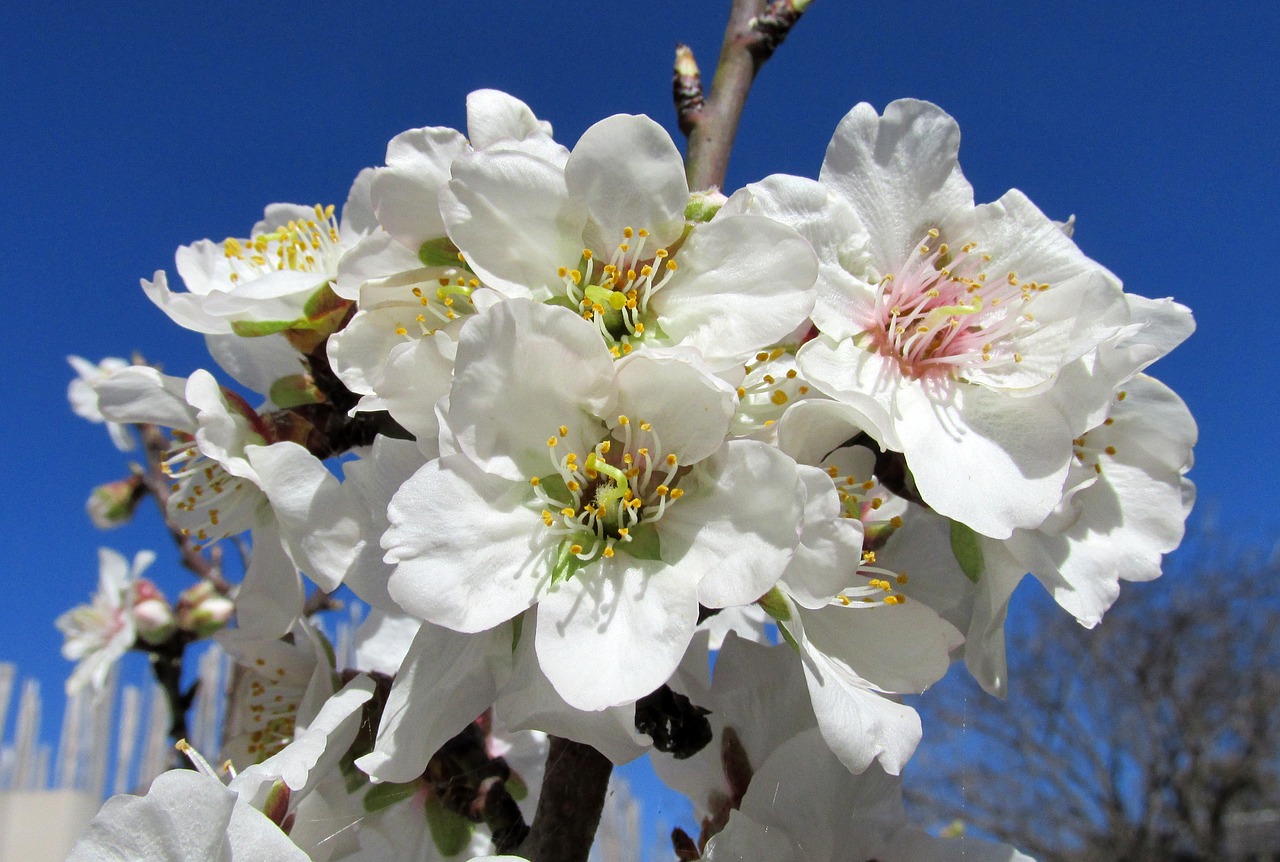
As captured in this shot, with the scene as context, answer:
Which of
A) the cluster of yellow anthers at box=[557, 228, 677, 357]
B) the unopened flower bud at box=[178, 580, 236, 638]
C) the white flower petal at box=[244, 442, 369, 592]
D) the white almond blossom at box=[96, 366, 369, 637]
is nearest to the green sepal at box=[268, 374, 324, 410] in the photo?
the white almond blossom at box=[96, 366, 369, 637]

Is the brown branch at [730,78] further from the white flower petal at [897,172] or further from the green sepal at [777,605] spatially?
the green sepal at [777,605]

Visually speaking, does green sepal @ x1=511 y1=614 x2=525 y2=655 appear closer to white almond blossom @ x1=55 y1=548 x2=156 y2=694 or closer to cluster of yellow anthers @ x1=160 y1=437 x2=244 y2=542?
cluster of yellow anthers @ x1=160 y1=437 x2=244 y2=542

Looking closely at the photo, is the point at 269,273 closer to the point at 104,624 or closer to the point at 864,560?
the point at 864,560

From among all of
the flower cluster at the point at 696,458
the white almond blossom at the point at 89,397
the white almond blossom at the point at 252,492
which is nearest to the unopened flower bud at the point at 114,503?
the white almond blossom at the point at 89,397

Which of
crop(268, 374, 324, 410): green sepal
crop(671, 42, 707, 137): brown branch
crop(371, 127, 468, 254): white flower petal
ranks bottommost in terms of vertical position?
crop(268, 374, 324, 410): green sepal

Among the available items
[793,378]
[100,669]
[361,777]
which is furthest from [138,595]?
[793,378]

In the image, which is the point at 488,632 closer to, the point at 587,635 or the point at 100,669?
the point at 587,635

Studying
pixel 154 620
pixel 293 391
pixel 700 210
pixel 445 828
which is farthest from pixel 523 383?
pixel 154 620
